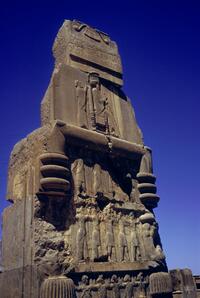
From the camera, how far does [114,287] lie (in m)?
6.23

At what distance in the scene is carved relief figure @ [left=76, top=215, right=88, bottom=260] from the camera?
19.8 feet

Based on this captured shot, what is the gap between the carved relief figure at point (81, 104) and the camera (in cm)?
723

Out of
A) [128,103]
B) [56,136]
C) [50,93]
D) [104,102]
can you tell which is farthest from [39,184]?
[128,103]

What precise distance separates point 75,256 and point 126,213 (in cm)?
158

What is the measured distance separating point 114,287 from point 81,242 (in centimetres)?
95

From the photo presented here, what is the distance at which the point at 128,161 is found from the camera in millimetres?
7840

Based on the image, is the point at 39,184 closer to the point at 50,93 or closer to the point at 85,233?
the point at 85,233

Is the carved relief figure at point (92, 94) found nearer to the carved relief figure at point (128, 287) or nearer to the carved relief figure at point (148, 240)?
the carved relief figure at point (148, 240)

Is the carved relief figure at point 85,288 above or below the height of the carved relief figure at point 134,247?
below

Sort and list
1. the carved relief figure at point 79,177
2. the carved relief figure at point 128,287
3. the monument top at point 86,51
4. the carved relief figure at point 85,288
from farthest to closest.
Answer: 1. the monument top at point 86,51
2. the carved relief figure at point 79,177
3. the carved relief figure at point 128,287
4. the carved relief figure at point 85,288

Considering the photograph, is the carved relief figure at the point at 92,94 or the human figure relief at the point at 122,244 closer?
the human figure relief at the point at 122,244

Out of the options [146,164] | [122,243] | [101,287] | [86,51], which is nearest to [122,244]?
[122,243]

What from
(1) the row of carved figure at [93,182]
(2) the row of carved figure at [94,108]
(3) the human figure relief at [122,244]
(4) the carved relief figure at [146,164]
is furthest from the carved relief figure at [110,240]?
(2) the row of carved figure at [94,108]

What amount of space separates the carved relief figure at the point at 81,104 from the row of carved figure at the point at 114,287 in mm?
2840
